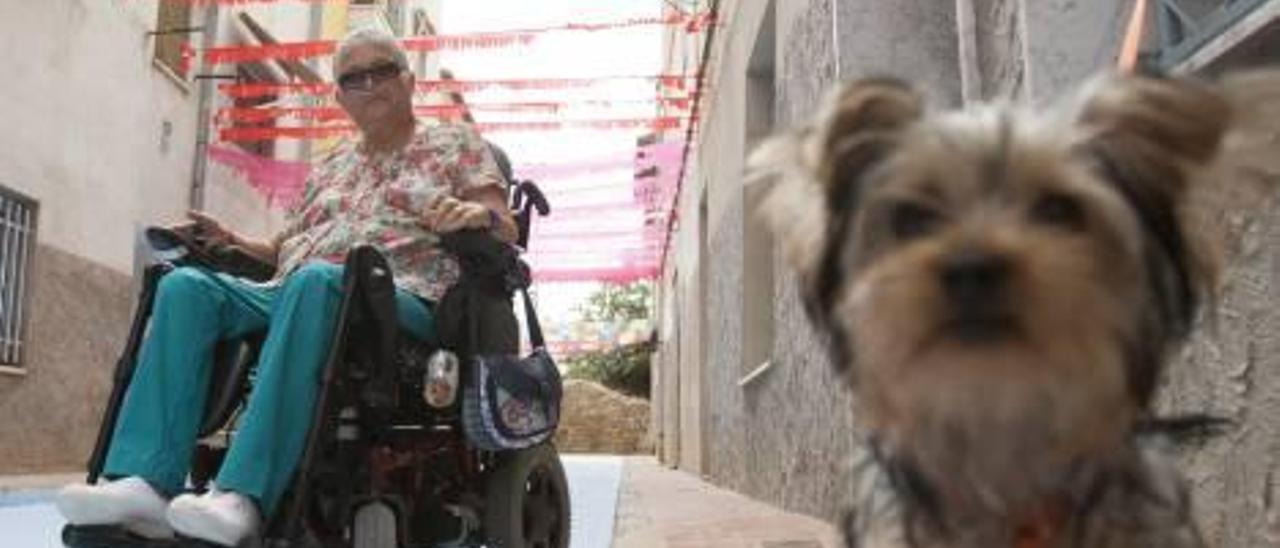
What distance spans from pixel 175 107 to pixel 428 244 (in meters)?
11.9

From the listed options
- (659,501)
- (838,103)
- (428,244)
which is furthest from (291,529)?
(659,501)

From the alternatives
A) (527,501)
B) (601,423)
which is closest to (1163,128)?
(527,501)

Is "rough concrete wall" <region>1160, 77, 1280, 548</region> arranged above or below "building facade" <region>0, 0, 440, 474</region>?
below

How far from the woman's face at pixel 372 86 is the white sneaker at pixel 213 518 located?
1.37 meters

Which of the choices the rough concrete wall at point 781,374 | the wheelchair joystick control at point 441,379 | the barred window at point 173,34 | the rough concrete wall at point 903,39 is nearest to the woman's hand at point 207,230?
the wheelchair joystick control at point 441,379

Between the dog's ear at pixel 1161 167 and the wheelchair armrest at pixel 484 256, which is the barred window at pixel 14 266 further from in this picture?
the dog's ear at pixel 1161 167

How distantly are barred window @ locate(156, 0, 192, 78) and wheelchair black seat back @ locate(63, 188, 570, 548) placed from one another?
450 inches

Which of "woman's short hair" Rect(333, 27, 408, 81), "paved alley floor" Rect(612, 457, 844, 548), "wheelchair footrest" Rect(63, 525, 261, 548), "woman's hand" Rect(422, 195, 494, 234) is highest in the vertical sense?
"woman's short hair" Rect(333, 27, 408, 81)

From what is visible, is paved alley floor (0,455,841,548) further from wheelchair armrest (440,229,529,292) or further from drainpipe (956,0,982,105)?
drainpipe (956,0,982,105)

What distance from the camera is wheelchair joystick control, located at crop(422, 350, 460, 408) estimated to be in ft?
11.9

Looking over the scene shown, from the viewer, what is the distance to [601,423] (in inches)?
1110

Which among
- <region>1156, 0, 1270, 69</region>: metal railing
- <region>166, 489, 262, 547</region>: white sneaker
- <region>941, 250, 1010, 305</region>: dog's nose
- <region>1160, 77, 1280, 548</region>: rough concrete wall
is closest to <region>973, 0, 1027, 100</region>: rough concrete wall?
<region>1156, 0, 1270, 69</region>: metal railing

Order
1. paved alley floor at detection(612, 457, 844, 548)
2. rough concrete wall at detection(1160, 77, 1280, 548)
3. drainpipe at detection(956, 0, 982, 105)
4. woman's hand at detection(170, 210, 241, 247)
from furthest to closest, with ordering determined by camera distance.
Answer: paved alley floor at detection(612, 457, 844, 548), drainpipe at detection(956, 0, 982, 105), woman's hand at detection(170, 210, 241, 247), rough concrete wall at detection(1160, 77, 1280, 548)

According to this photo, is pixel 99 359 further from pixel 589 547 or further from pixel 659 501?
pixel 589 547
